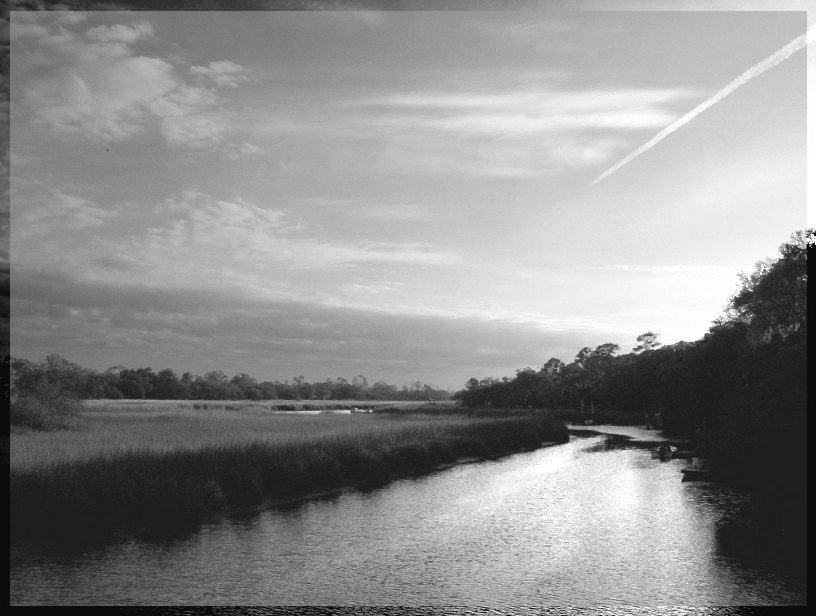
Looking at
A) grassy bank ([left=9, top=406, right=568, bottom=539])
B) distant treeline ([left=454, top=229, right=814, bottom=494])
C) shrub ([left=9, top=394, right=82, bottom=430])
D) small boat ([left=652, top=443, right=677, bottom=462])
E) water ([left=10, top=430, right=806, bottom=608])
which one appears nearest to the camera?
water ([left=10, top=430, right=806, bottom=608])

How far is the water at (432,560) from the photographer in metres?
12.6

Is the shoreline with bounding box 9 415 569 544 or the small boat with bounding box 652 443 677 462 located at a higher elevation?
the shoreline with bounding box 9 415 569 544

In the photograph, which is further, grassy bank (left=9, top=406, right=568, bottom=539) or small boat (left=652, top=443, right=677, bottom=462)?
small boat (left=652, top=443, right=677, bottom=462)

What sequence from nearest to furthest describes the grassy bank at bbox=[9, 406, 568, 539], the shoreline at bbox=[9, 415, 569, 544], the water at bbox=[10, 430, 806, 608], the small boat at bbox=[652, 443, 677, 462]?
the water at bbox=[10, 430, 806, 608]
the shoreline at bbox=[9, 415, 569, 544]
the grassy bank at bbox=[9, 406, 568, 539]
the small boat at bbox=[652, 443, 677, 462]

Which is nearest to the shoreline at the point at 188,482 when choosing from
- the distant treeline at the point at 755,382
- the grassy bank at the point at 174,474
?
the grassy bank at the point at 174,474

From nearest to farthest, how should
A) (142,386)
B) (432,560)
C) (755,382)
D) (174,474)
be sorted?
(432,560), (174,474), (755,382), (142,386)

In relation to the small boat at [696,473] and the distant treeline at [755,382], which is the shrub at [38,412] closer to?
the small boat at [696,473]

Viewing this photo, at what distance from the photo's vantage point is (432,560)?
50.6 feet

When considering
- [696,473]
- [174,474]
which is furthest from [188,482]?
[696,473]

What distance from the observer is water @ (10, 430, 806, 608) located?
1259 centimetres

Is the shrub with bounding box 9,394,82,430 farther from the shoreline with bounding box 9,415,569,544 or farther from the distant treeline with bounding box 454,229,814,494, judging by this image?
the distant treeline with bounding box 454,229,814,494

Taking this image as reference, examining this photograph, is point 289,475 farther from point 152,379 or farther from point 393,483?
point 152,379

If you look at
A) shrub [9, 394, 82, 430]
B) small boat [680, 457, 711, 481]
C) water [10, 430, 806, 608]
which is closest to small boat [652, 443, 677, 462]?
small boat [680, 457, 711, 481]

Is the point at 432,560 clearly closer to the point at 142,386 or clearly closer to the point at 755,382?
the point at 755,382
